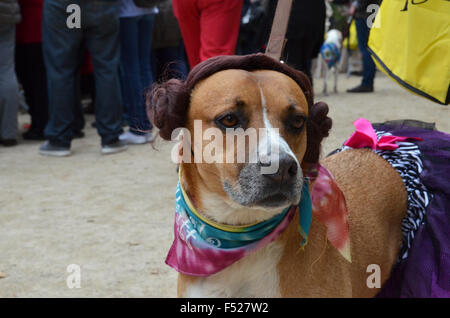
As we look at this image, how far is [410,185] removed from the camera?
8.63ft

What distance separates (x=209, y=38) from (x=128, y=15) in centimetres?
203

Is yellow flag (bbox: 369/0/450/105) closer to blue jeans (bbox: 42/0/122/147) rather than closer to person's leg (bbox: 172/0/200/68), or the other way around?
person's leg (bbox: 172/0/200/68)

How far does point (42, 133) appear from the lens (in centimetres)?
695

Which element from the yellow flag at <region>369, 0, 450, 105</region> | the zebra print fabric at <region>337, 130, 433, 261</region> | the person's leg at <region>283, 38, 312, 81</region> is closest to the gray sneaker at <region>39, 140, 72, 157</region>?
the person's leg at <region>283, 38, 312, 81</region>

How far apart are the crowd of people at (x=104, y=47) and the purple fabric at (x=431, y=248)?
6.85 feet

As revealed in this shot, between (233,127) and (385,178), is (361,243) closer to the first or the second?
(385,178)

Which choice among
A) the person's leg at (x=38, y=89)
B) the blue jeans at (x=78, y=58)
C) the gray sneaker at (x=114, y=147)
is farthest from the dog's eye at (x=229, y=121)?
the person's leg at (x=38, y=89)

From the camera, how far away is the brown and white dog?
188 centimetres

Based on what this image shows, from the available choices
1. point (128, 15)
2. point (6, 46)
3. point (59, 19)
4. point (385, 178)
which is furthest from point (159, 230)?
point (6, 46)

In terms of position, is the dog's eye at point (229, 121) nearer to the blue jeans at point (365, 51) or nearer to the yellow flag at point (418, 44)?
the yellow flag at point (418, 44)

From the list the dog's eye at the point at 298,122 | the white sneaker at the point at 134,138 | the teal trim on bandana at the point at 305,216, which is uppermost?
the dog's eye at the point at 298,122

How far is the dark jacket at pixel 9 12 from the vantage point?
570 centimetres

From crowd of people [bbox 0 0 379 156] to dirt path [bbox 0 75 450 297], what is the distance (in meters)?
0.33
